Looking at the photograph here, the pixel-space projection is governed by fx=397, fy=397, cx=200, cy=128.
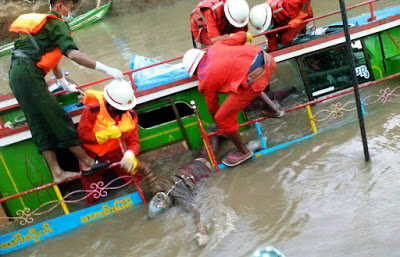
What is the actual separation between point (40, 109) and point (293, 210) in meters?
2.88

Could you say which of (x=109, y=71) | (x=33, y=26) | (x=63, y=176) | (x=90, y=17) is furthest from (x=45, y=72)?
(x=90, y=17)

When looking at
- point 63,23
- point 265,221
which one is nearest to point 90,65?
→ point 63,23

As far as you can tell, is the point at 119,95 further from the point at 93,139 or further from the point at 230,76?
the point at 230,76

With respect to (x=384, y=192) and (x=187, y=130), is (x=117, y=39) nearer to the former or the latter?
(x=187, y=130)

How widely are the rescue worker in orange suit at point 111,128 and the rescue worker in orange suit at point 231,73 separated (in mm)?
875

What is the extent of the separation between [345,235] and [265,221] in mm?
747

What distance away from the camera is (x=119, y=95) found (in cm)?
444

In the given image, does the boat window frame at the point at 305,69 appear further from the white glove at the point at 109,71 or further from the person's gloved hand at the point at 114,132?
the person's gloved hand at the point at 114,132

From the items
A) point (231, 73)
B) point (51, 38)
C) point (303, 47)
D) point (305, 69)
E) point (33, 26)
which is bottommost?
point (305, 69)

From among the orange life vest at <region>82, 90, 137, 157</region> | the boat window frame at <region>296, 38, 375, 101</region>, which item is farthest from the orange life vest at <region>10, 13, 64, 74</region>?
the boat window frame at <region>296, 38, 375, 101</region>

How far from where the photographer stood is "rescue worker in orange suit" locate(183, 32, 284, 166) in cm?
443

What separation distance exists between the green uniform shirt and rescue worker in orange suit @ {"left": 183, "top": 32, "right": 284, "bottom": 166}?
1364 mm

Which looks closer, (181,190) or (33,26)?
(33,26)

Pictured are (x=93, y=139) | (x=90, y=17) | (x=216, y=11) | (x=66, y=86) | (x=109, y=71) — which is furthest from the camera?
(x=90, y=17)
